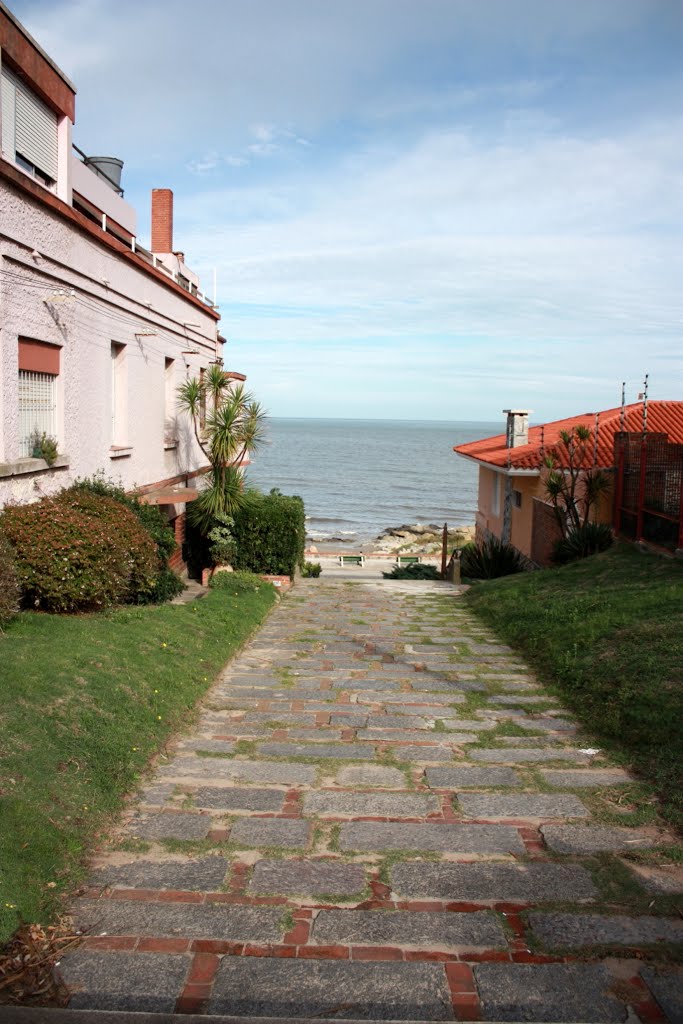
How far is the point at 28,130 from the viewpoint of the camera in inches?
396

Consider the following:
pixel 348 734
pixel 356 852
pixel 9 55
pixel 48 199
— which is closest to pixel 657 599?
pixel 348 734

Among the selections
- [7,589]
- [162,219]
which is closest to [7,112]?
[7,589]

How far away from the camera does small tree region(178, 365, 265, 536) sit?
16.1 m

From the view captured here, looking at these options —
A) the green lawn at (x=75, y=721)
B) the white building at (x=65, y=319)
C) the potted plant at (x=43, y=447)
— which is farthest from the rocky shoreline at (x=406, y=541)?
the green lawn at (x=75, y=721)

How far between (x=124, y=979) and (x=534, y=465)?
19.0 metres

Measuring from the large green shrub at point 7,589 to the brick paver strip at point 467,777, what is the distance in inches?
158

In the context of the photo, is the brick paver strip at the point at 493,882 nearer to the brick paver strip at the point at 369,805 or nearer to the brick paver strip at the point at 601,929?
the brick paver strip at the point at 601,929

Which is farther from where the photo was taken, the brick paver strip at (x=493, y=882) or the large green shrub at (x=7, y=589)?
the large green shrub at (x=7, y=589)

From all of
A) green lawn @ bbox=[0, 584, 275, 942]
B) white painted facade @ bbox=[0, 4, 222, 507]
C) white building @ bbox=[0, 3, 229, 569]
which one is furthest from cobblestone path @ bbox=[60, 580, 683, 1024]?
white painted facade @ bbox=[0, 4, 222, 507]

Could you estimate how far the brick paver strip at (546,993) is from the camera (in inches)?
126

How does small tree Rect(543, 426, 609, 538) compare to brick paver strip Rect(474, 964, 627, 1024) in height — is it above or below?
above

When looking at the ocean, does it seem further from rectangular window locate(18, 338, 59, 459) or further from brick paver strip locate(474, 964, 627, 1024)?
brick paver strip locate(474, 964, 627, 1024)

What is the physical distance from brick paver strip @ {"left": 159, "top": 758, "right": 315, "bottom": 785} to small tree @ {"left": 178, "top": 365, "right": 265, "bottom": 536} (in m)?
10.5

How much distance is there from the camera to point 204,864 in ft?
14.3
